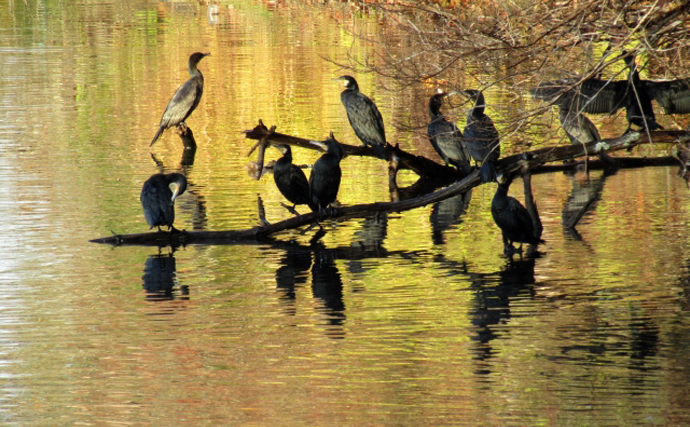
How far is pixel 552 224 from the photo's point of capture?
30.5 ft


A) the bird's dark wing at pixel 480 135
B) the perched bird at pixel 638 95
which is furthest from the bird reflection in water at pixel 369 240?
the perched bird at pixel 638 95

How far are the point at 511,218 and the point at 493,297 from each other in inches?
40.5

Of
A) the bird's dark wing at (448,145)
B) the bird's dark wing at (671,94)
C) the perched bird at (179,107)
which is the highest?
the perched bird at (179,107)

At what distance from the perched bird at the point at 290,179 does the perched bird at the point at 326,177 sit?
0.15 m

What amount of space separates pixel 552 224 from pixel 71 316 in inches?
174

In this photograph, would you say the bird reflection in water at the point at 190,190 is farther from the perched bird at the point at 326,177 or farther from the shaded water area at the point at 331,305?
the perched bird at the point at 326,177

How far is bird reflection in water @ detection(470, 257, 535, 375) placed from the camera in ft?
20.2

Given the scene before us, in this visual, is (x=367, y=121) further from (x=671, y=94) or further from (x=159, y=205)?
(x=671, y=94)

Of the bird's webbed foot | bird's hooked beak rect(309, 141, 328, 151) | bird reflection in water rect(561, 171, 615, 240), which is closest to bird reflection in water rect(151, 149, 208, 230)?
bird's hooked beak rect(309, 141, 328, 151)

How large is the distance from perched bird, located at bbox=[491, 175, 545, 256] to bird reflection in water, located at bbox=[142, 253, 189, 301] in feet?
8.03

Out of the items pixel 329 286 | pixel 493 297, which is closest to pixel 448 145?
pixel 329 286

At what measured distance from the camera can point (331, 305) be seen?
7.09 meters

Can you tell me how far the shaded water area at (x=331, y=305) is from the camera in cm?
540

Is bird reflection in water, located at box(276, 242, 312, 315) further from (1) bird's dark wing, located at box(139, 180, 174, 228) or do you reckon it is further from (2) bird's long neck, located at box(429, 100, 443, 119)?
(2) bird's long neck, located at box(429, 100, 443, 119)
